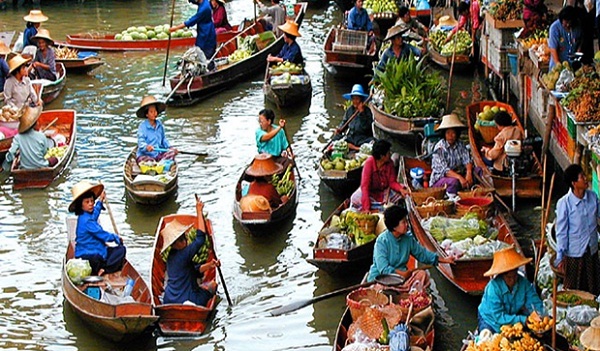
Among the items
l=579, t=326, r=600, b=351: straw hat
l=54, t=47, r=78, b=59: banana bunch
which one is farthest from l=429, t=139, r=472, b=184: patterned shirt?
l=54, t=47, r=78, b=59: banana bunch

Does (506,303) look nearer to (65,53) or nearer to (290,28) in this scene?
(290,28)

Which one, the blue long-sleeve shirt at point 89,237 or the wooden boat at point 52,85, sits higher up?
the blue long-sleeve shirt at point 89,237

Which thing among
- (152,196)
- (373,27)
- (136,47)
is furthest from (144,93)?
(152,196)

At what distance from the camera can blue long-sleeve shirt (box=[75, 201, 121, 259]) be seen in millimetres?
9602

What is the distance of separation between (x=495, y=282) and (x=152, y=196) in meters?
5.67

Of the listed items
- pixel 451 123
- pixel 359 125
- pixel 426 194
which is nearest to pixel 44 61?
pixel 359 125

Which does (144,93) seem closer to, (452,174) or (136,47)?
(136,47)

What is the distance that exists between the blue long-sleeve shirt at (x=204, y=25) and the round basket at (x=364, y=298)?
9.91 metres

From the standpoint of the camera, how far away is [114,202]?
1300cm

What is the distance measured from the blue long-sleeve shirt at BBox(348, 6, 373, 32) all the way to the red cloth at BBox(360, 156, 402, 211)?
25.3 feet

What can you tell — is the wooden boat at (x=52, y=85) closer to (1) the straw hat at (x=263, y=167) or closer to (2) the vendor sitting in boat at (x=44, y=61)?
(2) the vendor sitting in boat at (x=44, y=61)

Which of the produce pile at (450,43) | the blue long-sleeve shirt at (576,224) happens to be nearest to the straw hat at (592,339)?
the blue long-sleeve shirt at (576,224)

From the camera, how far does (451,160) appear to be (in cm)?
1123

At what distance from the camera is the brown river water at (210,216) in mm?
9492
